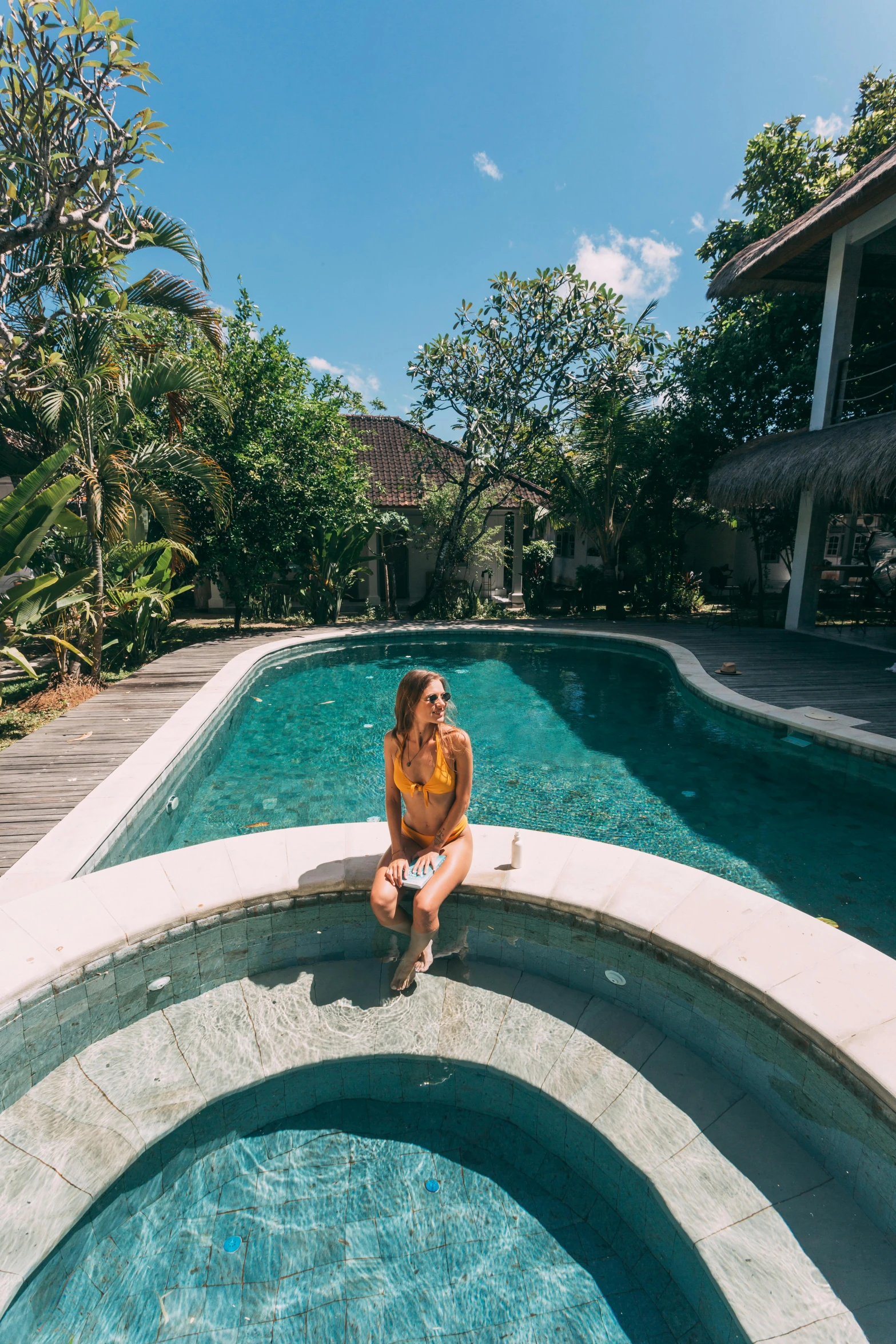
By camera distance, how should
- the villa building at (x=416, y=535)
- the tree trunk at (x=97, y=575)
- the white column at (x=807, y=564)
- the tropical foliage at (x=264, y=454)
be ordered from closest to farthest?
1. the tree trunk at (x=97, y=575)
2. the white column at (x=807, y=564)
3. the tropical foliage at (x=264, y=454)
4. the villa building at (x=416, y=535)

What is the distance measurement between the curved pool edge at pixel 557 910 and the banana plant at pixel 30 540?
3.85 meters

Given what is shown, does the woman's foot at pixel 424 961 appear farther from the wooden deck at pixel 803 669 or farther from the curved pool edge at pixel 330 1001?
the wooden deck at pixel 803 669

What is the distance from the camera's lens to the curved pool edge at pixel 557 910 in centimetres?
268

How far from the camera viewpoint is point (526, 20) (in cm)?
1073

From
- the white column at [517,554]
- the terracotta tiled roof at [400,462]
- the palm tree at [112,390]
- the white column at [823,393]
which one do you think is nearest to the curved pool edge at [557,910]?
the palm tree at [112,390]

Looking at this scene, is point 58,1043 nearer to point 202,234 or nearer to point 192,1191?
point 192,1191

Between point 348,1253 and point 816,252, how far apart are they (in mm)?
16331

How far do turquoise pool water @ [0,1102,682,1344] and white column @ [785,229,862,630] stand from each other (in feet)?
42.0

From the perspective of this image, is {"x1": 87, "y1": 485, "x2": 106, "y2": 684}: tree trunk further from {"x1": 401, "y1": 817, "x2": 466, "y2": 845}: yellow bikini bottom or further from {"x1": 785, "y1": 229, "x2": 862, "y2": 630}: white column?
{"x1": 785, "y1": 229, "x2": 862, "y2": 630}: white column

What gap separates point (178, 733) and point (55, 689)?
3012mm

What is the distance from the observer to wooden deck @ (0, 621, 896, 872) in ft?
17.4

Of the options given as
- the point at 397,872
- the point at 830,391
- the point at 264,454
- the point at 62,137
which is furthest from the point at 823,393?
the point at 397,872

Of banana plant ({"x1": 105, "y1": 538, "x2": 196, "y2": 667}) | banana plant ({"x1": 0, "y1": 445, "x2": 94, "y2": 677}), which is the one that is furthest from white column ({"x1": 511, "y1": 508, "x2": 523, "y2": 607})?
banana plant ({"x1": 0, "y1": 445, "x2": 94, "y2": 677})

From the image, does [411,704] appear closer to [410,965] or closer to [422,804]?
[422,804]
